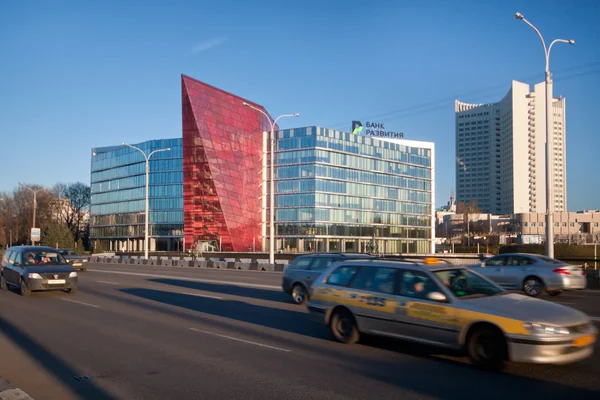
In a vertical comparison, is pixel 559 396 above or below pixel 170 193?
below

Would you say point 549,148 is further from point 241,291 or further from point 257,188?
point 257,188

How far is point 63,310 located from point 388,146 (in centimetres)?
9189

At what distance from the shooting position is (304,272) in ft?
54.1

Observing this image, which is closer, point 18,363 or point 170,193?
point 18,363

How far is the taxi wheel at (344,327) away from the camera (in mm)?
9812

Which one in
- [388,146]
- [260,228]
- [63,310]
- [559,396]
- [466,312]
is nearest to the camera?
[559,396]

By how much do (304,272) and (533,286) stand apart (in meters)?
7.58

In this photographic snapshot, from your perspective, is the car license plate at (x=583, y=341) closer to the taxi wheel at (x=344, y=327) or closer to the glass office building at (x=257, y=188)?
the taxi wheel at (x=344, y=327)

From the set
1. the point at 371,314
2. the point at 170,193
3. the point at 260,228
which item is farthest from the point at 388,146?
the point at 371,314

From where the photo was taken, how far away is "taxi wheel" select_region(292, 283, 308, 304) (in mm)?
16391

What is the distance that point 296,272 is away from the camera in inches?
660

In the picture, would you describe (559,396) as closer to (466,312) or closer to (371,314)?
(466,312)

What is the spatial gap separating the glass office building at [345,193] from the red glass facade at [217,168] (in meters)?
6.48

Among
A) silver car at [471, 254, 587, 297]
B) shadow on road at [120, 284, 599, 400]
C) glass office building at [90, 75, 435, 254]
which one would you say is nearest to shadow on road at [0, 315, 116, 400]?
shadow on road at [120, 284, 599, 400]
